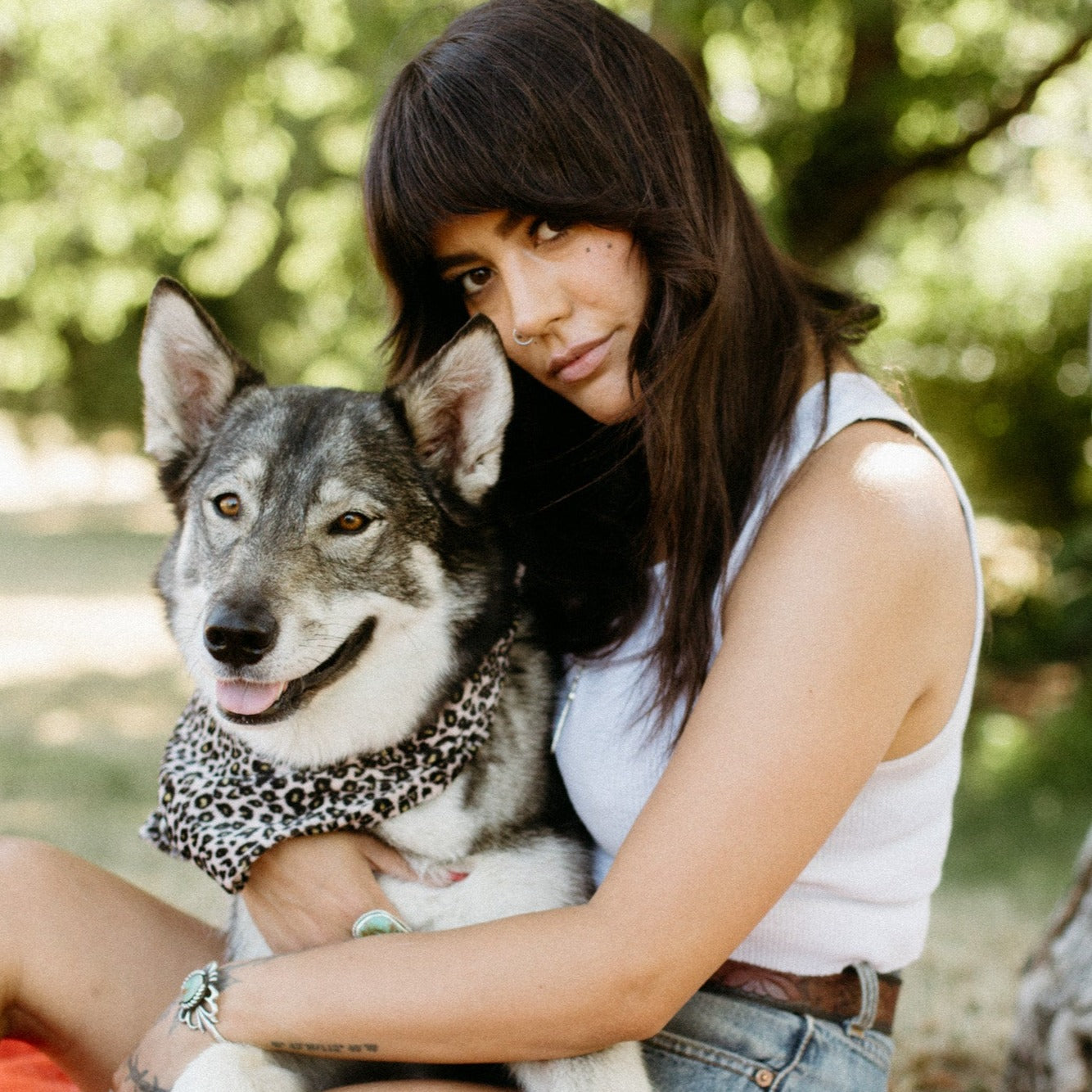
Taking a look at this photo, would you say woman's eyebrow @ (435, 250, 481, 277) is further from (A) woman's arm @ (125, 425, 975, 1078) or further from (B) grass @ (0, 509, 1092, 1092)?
(B) grass @ (0, 509, 1092, 1092)

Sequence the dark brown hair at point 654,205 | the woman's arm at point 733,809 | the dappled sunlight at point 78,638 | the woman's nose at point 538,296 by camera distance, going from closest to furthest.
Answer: the woman's arm at point 733,809 → the dark brown hair at point 654,205 → the woman's nose at point 538,296 → the dappled sunlight at point 78,638

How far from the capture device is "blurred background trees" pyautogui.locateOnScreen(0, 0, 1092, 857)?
648cm

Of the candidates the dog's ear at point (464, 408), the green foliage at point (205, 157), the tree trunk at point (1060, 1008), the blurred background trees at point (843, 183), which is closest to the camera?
the dog's ear at point (464, 408)

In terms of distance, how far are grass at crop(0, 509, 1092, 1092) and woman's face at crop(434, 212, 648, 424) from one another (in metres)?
2.43

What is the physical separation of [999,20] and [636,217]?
5428 mm

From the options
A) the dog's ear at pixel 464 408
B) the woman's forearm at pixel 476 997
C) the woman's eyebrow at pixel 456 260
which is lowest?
the woman's forearm at pixel 476 997

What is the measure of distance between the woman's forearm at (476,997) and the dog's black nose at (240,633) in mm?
540

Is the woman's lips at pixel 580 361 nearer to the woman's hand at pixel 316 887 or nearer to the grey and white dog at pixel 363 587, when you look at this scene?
the grey and white dog at pixel 363 587

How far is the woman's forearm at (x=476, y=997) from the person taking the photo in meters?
1.70

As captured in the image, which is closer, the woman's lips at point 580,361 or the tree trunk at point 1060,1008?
the woman's lips at point 580,361

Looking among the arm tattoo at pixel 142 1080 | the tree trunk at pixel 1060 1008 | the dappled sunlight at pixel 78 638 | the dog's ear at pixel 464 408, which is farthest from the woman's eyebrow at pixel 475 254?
the dappled sunlight at pixel 78 638

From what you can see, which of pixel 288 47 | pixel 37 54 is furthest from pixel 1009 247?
pixel 37 54

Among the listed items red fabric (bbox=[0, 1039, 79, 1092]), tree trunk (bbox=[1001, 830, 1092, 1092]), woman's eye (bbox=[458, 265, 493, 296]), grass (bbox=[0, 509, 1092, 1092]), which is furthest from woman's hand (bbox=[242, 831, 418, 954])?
grass (bbox=[0, 509, 1092, 1092])

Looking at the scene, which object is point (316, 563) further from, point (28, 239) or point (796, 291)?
point (28, 239)
